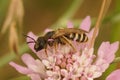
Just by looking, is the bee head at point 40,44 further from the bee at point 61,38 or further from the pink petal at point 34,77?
the pink petal at point 34,77

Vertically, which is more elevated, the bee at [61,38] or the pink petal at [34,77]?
the bee at [61,38]

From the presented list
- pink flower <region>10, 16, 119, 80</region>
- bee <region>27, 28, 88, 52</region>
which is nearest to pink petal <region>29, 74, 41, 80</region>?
pink flower <region>10, 16, 119, 80</region>

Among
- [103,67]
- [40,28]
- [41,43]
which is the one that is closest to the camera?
[103,67]

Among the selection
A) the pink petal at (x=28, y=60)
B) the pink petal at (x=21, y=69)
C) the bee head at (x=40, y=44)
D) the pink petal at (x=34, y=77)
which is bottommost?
the pink petal at (x=34, y=77)

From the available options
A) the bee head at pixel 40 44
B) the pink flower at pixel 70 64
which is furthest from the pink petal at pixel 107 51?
the bee head at pixel 40 44

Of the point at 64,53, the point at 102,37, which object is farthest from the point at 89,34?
the point at 102,37

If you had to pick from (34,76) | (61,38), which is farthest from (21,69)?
(61,38)

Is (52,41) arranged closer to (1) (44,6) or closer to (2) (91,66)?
(2) (91,66)

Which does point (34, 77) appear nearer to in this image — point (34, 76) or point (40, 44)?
point (34, 76)

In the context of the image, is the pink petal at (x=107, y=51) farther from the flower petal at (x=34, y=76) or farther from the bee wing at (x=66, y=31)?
the flower petal at (x=34, y=76)
